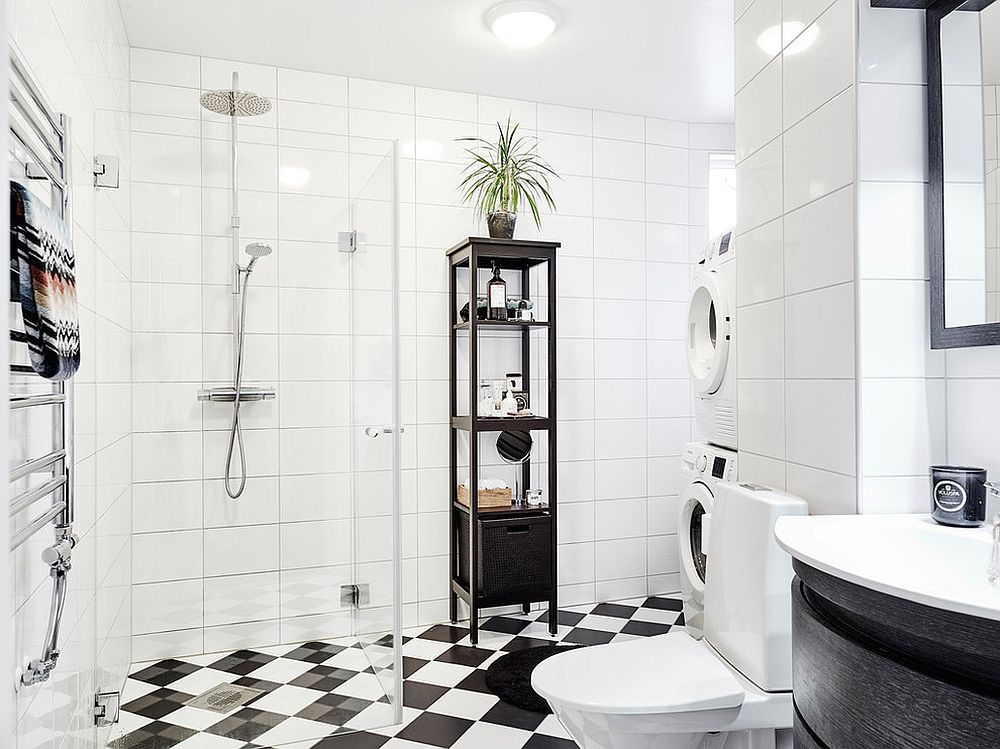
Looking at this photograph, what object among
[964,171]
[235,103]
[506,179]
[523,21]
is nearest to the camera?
[964,171]

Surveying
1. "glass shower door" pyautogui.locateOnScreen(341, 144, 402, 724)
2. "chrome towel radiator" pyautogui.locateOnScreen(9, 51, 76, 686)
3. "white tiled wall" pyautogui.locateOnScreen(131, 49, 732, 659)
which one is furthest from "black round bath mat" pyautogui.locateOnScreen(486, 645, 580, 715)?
"chrome towel radiator" pyautogui.locateOnScreen(9, 51, 76, 686)

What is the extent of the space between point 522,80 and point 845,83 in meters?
1.98

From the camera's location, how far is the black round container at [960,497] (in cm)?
145

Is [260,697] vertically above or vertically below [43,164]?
below

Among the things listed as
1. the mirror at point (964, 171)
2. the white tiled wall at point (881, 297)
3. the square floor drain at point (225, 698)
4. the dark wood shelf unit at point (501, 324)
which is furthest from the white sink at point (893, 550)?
the dark wood shelf unit at point (501, 324)

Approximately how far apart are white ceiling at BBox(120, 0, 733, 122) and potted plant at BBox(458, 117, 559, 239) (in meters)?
0.24

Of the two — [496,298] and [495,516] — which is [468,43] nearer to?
[496,298]

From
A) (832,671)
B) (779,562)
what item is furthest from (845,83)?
(832,671)

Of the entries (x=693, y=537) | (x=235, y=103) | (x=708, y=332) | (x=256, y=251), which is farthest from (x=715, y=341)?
(x=235, y=103)

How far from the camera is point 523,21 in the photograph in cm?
273

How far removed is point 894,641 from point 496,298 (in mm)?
2373

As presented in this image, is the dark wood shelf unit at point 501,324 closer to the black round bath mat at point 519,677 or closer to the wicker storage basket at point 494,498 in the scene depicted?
the wicker storage basket at point 494,498

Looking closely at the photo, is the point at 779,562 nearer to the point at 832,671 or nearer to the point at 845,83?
the point at 832,671

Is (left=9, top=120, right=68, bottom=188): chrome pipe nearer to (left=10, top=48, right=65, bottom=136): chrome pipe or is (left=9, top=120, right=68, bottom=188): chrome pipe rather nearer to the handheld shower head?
(left=10, top=48, right=65, bottom=136): chrome pipe
